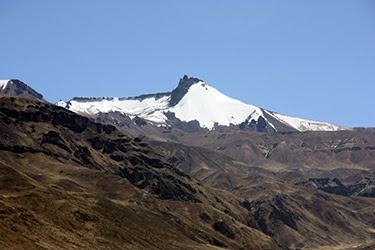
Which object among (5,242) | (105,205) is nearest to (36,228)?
(5,242)

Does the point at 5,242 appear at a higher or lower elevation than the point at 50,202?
lower

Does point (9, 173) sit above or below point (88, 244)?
above

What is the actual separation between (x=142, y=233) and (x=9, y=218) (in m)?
56.8

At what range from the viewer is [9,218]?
13638 cm

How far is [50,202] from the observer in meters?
164

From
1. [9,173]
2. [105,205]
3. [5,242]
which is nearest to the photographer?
[5,242]

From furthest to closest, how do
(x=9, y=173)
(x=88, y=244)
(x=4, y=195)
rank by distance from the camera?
1. (x=9, y=173)
2. (x=4, y=195)
3. (x=88, y=244)

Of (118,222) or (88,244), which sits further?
(118,222)

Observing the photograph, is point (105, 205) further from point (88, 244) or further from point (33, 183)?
point (88, 244)

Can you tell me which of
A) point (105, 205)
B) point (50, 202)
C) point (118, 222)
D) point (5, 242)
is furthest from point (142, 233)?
point (5, 242)

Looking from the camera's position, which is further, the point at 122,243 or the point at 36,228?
the point at 122,243

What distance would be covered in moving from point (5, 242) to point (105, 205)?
252ft

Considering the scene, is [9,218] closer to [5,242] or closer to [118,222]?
[5,242]

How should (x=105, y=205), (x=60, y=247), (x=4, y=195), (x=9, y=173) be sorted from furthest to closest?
1. (x=105, y=205)
2. (x=9, y=173)
3. (x=4, y=195)
4. (x=60, y=247)
